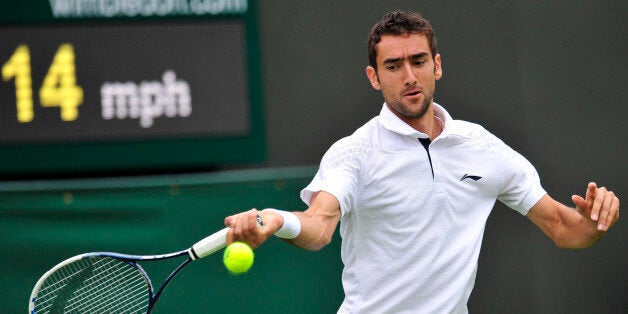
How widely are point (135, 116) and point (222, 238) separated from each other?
2.21 metres

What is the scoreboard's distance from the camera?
5.36 metres

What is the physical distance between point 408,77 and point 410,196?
37cm

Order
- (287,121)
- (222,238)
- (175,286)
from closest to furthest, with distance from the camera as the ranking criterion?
(222,238) → (175,286) → (287,121)

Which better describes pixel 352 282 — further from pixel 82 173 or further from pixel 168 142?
pixel 82 173

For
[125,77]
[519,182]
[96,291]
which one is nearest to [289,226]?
[519,182]

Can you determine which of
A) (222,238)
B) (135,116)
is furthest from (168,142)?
(222,238)

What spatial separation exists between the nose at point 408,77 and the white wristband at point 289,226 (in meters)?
0.62

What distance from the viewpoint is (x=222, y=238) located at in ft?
10.9

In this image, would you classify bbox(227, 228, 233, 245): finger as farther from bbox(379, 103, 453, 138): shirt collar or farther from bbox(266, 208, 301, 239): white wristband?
bbox(379, 103, 453, 138): shirt collar

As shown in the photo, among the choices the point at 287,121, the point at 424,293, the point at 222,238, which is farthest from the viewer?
the point at 287,121

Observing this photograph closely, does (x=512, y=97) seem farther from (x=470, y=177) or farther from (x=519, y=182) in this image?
(x=470, y=177)

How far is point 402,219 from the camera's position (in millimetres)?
3635

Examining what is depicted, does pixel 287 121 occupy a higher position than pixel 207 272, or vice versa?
pixel 287 121

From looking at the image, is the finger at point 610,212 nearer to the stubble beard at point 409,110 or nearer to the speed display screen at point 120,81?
the stubble beard at point 409,110
